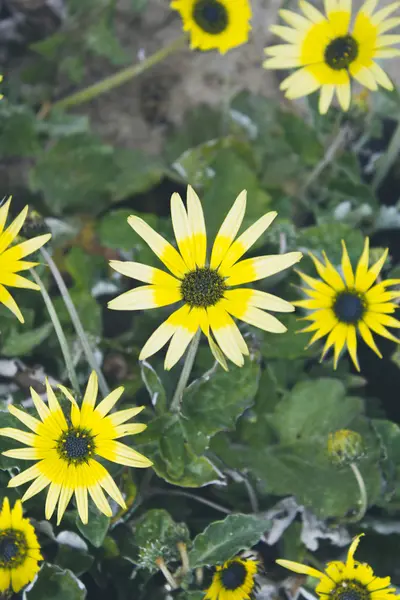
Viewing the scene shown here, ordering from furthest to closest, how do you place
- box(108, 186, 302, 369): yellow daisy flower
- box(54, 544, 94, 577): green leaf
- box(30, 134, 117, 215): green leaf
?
box(30, 134, 117, 215): green leaf
box(54, 544, 94, 577): green leaf
box(108, 186, 302, 369): yellow daisy flower

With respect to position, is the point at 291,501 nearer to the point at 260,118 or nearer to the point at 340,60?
the point at 340,60

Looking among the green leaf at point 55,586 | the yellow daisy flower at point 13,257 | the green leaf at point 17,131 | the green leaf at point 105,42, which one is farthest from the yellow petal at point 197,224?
the green leaf at point 105,42

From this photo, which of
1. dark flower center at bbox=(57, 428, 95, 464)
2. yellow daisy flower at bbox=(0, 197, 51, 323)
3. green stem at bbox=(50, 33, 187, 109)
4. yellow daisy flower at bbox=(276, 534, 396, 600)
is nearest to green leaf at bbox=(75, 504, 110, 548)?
dark flower center at bbox=(57, 428, 95, 464)

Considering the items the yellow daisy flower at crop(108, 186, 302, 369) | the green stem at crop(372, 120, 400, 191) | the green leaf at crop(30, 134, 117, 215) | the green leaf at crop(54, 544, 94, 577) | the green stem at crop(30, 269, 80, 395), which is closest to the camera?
the yellow daisy flower at crop(108, 186, 302, 369)

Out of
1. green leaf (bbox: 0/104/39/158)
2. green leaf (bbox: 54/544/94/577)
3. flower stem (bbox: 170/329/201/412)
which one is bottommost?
green leaf (bbox: 54/544/94/577)

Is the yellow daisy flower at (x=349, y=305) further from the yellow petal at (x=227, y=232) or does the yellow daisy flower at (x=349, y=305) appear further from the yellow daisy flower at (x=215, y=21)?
the yellow daisy flower at (x=215, y=21)

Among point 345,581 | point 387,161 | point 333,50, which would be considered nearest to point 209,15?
point 333,50

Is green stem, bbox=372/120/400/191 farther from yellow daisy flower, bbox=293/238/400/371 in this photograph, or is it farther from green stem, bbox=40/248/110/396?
green stem, bbox=40/248/110/396

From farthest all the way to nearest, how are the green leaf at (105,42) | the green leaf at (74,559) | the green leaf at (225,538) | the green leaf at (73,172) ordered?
the green leaf at (105,42)
the green leaf at (73,172)
the green leaf at (74,559)
the green leaf at (225,538)
